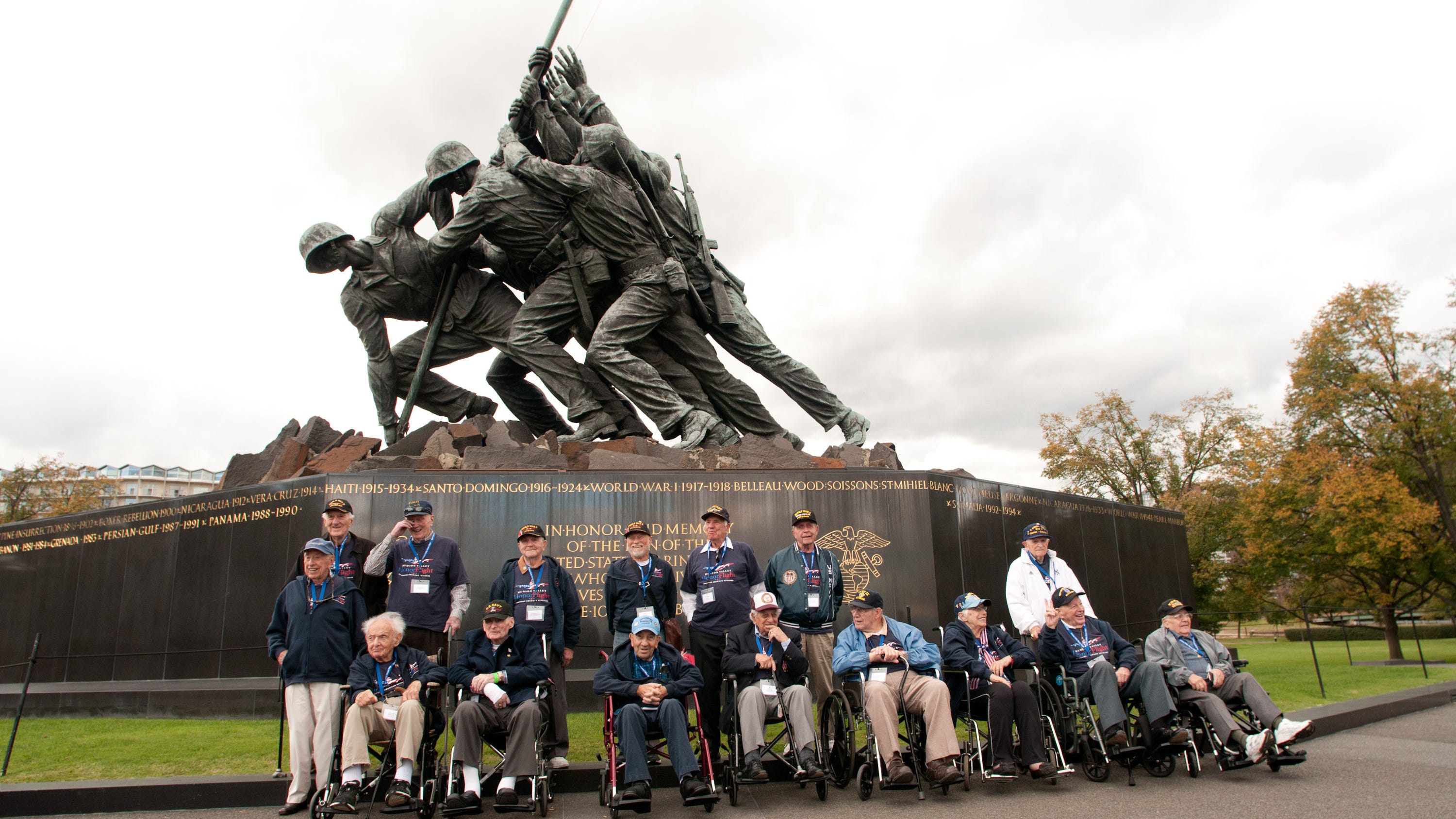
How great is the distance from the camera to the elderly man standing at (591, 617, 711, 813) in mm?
4855

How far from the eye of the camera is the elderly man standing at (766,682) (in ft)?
17.1

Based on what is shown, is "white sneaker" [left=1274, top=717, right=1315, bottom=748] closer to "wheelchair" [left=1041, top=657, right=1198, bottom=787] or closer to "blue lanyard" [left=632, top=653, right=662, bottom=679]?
"wheelchair" [left=1041, top=657, right=1198, bottom=787]

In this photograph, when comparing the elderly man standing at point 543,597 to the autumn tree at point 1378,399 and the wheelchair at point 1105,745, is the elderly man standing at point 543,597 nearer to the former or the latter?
the wheelchair at point 1105,745

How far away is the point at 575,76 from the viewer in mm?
12805

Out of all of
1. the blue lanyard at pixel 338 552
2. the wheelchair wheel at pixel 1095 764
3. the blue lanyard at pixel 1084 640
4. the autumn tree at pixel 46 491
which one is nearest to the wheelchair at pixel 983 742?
the wheelchair wheel at pixel 1095 764

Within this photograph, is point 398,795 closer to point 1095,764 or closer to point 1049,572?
point 1095,764

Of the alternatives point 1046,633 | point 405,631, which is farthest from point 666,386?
point 1046,633

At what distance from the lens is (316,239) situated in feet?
37.0

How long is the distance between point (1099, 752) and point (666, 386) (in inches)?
268

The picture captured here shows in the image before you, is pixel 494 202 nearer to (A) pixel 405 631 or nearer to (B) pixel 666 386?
(B) pixel 666 386

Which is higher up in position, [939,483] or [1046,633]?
[939,483]

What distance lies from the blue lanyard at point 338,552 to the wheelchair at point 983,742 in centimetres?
412

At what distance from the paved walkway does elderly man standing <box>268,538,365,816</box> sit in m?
0.39

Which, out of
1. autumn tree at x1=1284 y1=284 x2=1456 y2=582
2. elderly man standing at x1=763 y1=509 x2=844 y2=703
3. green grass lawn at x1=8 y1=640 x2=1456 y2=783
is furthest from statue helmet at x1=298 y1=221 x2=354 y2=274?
autumn tree at x1=1284 y1=284 x2=1456 y2=582
